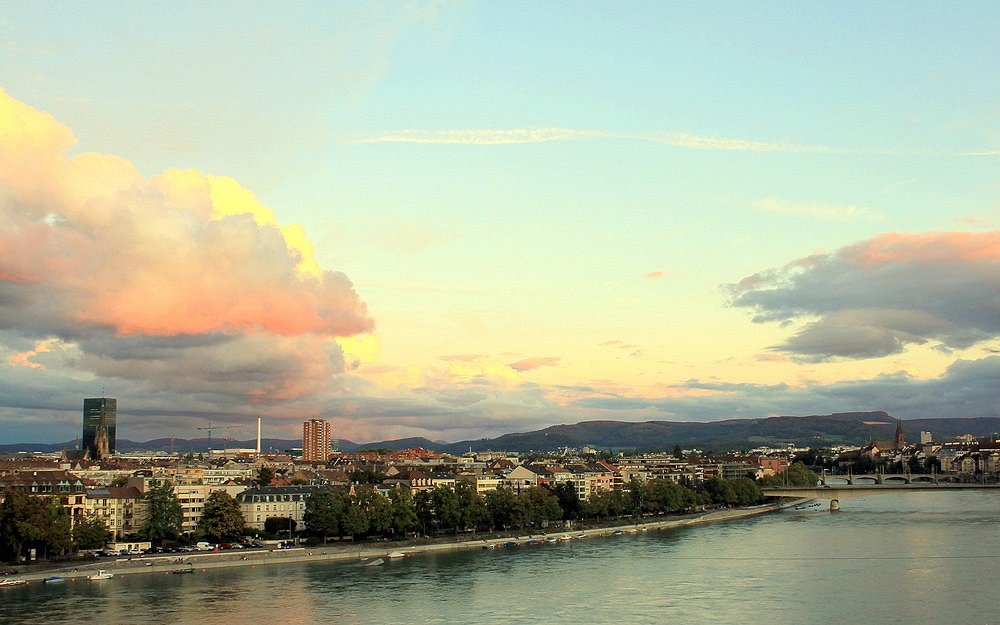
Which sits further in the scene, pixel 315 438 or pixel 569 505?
pixel 315 438

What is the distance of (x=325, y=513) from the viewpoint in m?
54.7

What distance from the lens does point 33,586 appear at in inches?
1582

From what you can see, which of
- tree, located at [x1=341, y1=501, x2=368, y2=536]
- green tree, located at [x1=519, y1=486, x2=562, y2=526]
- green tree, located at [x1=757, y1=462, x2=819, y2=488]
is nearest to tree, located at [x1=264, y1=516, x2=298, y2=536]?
tree, located at [x1=341, y1=501, x2=368, y2=536]

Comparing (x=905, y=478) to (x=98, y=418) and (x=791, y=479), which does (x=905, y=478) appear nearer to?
(x=791, y=479)

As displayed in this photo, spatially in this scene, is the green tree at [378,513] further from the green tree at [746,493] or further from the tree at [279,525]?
the green tree at [746,493]

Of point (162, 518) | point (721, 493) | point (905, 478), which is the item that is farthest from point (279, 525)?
point (905, 478)

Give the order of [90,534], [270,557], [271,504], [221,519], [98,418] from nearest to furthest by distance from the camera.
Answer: [270,557] → [90,534] → [221,519] → [271,504] → [98,418]

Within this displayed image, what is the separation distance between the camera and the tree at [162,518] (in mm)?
51719

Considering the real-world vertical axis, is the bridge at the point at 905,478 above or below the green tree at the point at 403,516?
below

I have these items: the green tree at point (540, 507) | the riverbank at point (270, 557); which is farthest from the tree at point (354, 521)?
the green tree at point (540, 507)

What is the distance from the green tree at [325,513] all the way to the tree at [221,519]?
3.51 metres

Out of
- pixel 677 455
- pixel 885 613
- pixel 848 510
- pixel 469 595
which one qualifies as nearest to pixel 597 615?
pixel 469 595

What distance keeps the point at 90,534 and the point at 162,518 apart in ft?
13.1

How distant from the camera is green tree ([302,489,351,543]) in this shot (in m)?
54.4
